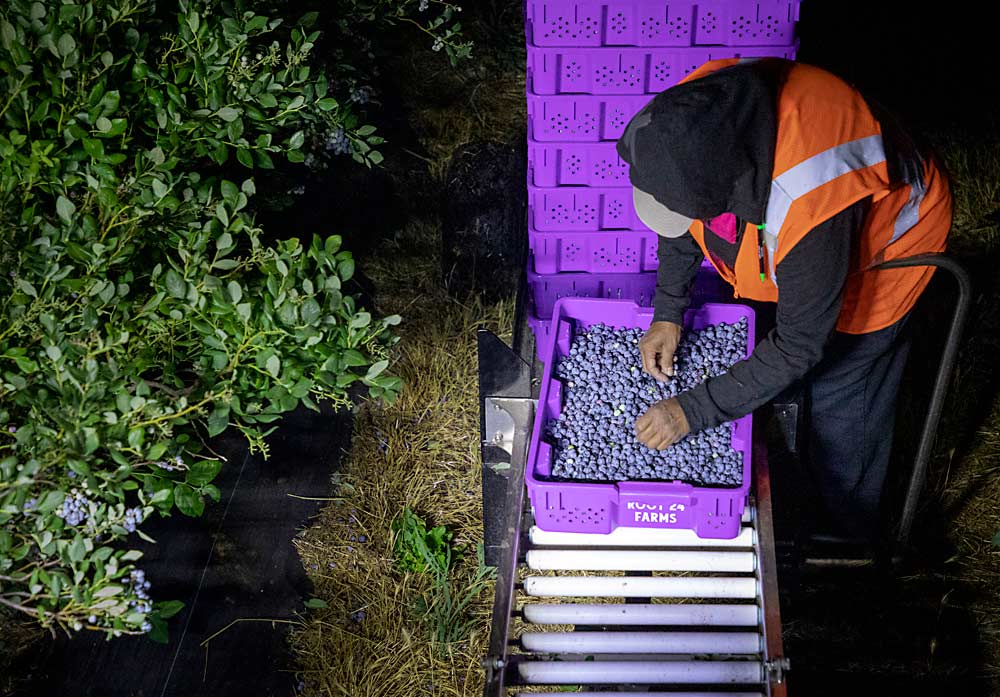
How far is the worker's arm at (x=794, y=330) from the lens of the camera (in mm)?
1828

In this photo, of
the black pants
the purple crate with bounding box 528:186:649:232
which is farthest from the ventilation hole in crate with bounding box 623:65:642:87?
the black pants

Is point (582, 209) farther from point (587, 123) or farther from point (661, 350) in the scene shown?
point (661, 350)

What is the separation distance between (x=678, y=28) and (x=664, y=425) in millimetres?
1210

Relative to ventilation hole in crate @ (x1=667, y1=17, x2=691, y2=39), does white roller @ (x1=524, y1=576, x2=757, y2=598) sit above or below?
Result: below

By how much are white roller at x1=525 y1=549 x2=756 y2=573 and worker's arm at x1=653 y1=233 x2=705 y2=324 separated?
648 mm

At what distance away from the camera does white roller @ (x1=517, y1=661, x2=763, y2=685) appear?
6.52ft

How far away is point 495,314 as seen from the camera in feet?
12.4

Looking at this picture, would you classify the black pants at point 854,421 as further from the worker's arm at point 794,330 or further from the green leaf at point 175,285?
the green leaf at point 175,285

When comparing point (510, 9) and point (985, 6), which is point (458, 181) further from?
point (985, 6)

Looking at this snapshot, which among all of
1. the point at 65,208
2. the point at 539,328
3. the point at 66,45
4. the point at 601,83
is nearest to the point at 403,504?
the point at 539,328

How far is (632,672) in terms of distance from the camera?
6.61 ft

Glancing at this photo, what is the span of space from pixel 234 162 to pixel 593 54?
108cm

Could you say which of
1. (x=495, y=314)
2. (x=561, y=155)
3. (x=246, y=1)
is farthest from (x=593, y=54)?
(x=495, y=314)

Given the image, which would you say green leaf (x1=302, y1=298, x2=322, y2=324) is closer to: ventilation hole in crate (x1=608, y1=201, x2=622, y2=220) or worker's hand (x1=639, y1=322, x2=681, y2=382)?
worker's hand (x1=639, y1=322, x2=681, y2=382)
